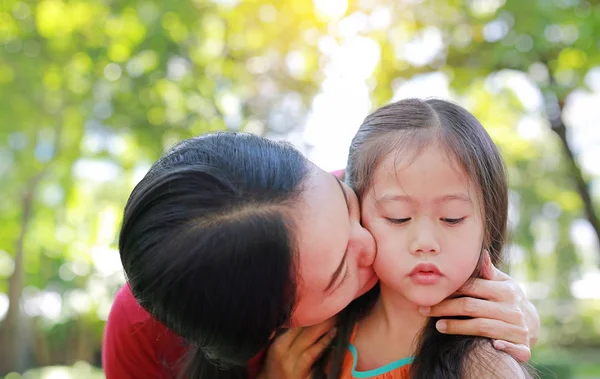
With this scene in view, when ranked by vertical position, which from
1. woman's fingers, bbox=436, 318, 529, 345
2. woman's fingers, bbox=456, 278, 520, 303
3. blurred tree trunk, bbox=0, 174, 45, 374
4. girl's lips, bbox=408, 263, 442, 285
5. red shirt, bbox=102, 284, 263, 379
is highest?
girl's lips, bbox=408, 263, 442, 285

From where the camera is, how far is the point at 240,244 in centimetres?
150

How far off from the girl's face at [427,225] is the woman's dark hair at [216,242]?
0.93 ft

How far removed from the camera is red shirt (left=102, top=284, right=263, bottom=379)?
2178mm

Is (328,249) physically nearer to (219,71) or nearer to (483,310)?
(483,310)

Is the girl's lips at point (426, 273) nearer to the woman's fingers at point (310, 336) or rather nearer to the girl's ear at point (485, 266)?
the girl's ear at point (485, 266)

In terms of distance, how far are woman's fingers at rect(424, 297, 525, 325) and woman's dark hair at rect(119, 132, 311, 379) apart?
1.56 ft

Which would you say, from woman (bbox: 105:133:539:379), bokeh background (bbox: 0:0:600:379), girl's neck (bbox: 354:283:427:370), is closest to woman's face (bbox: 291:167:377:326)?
woman (bbox: 105:133:539:379)

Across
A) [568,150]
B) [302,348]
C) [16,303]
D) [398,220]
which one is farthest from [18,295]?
[398,220]

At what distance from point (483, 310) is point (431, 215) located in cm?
30

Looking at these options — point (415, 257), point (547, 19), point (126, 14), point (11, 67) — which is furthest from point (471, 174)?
point (11, 67)

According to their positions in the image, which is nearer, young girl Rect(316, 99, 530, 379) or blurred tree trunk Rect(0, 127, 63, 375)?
young girl Rect(316, 99, 530, 379)

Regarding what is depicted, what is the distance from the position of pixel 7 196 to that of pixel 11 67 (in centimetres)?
302

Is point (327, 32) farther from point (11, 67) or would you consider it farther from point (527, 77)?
point (11, 67)

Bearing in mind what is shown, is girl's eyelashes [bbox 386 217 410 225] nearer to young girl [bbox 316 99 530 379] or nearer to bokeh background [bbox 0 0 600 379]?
young girl [bbox 316 99 530 379]
